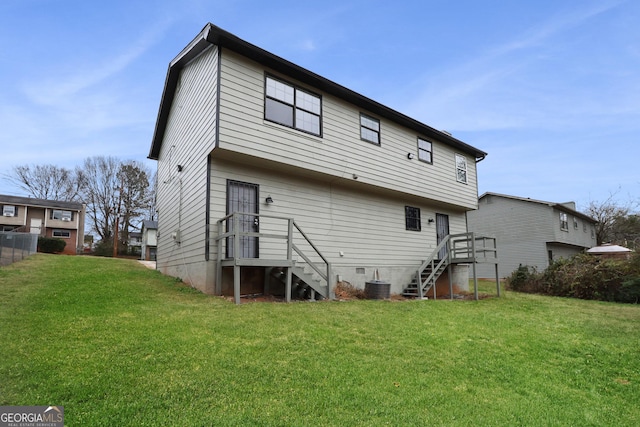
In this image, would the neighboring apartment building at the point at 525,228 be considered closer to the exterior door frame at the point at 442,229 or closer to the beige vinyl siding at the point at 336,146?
the beige vinyl siding at the point at 336,146

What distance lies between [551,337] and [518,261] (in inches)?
798

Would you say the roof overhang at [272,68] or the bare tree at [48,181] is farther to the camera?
the bare tree at [48,181]

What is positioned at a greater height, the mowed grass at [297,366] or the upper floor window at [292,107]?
the upper floor window at [292,107]

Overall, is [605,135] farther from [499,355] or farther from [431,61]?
[499,355]

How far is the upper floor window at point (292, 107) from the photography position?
32.2 feet

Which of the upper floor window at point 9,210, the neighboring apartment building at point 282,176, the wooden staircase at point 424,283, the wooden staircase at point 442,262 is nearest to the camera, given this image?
the neighboring apartment building at point 282,176

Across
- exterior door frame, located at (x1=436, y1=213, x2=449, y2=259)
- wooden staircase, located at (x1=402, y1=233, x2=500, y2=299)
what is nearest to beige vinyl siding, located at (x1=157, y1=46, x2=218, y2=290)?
wooden staircase, located at (x1=402, y1=233, x2=500, y2=299)

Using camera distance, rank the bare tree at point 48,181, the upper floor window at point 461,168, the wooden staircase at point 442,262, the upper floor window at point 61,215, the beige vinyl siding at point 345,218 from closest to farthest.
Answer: the beige vinyl siding at point 345,218 < the wooden staircase at point 442,262 < the upper floor window at point 461,168 < the upper floor window at point 61,215 < the bare tree at point 48,181

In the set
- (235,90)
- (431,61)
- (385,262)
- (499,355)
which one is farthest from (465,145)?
(499,355)

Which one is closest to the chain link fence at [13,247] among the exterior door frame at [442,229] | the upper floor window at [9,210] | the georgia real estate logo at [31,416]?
the georgia real estate logo at [31,416]

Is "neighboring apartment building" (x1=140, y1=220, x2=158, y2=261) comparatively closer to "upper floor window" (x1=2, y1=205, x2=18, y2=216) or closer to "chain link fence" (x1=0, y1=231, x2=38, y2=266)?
"upper floor window" (x1=2, y1=205, x2=18, y2=216)

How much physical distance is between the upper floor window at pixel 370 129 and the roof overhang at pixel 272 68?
30 centimetres

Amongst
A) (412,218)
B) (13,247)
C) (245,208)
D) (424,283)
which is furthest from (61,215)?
(424,283)

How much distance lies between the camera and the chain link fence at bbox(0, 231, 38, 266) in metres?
12.1
